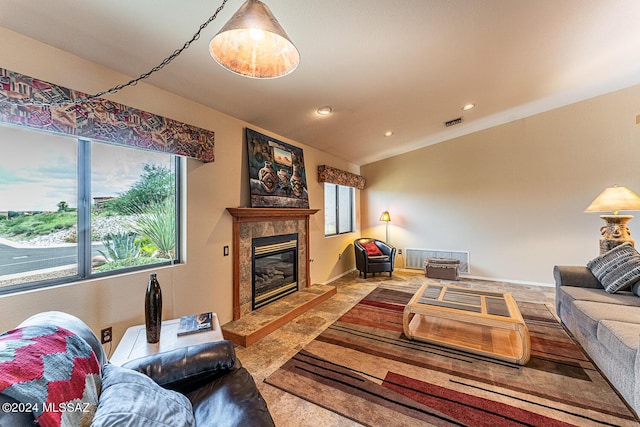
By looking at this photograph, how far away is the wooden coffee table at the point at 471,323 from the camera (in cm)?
232

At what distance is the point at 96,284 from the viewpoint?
198 centimetres

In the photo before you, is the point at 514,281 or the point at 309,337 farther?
the point at 514,281

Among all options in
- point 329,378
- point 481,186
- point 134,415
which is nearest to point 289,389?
point 329,378

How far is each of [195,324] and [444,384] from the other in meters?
2.02

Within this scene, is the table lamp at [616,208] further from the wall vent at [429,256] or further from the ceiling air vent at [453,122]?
the wall vent at [429,256]

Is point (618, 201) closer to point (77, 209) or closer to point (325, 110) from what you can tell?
point (325, 110)

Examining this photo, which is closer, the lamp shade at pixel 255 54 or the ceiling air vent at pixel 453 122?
the lamp shade at pixel 255 54

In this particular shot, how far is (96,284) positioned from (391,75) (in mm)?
3118

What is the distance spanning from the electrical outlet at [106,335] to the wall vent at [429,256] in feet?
17.1

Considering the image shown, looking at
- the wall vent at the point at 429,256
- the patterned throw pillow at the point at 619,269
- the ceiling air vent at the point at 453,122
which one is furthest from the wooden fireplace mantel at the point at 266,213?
the patterned throw pillow at the point at 619,269

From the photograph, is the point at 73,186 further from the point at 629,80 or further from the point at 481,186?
the point at 629,80

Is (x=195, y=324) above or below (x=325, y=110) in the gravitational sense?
below

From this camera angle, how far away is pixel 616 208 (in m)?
2.88

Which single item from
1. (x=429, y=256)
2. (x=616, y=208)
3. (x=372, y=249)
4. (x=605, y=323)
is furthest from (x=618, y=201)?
(x=372, y=249)
